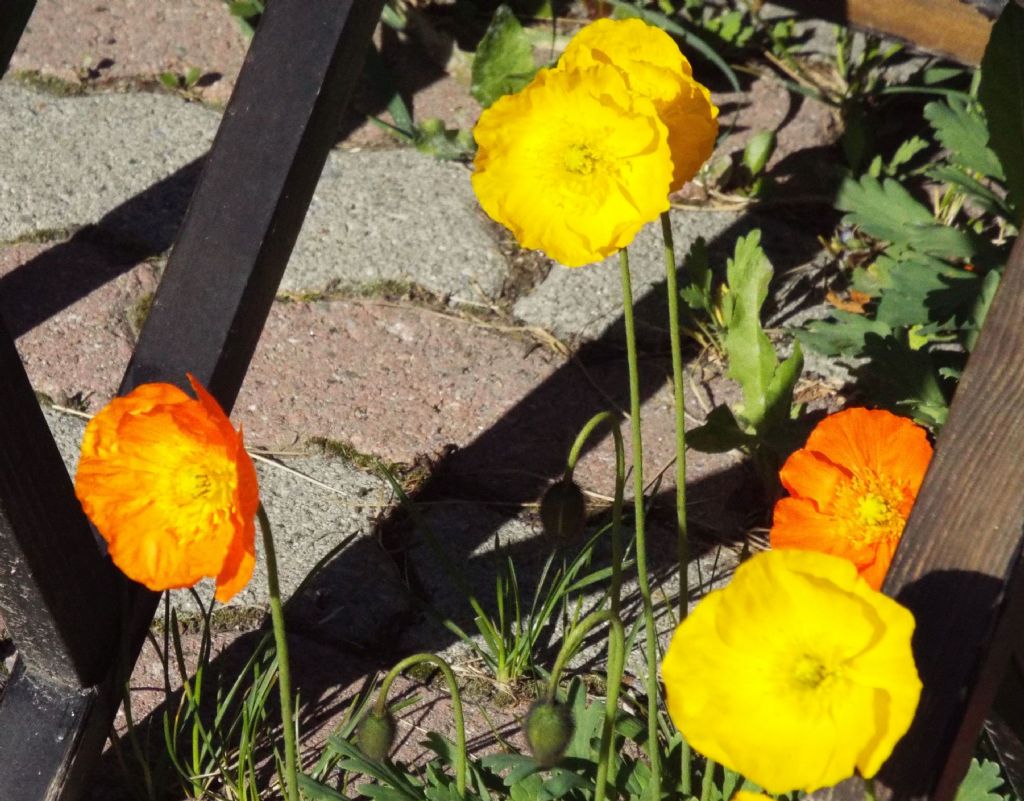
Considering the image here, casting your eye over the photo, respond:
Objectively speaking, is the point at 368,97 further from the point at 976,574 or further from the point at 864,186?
the point at 976,574

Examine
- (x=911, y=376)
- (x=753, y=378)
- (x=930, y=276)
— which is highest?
(x=930, y=276)

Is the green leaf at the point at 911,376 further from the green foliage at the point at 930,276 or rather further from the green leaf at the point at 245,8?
the green leaf at the point at 245,8

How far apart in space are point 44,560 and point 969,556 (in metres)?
0.86

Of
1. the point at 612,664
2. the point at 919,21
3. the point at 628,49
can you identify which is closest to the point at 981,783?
the point at 612,664

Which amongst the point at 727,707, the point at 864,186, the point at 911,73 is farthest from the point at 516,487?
the point at 911,73

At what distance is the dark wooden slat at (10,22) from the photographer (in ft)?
4.33

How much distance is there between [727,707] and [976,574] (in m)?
0.20

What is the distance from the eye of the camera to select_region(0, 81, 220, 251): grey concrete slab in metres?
2.43

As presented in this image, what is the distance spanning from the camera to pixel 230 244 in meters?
1.49

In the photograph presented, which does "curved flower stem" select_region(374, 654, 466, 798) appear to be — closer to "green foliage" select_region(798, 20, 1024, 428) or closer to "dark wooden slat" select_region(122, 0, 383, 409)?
"dark wooden slat" select_region(122, 0, 383, 409)

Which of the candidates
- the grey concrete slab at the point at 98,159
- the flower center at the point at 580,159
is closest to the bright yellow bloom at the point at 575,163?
the flower center at the point at 580,159

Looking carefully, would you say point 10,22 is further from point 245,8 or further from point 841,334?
point 245,8

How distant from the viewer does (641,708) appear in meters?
1.63

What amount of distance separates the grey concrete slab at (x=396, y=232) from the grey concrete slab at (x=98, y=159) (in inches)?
10.0
